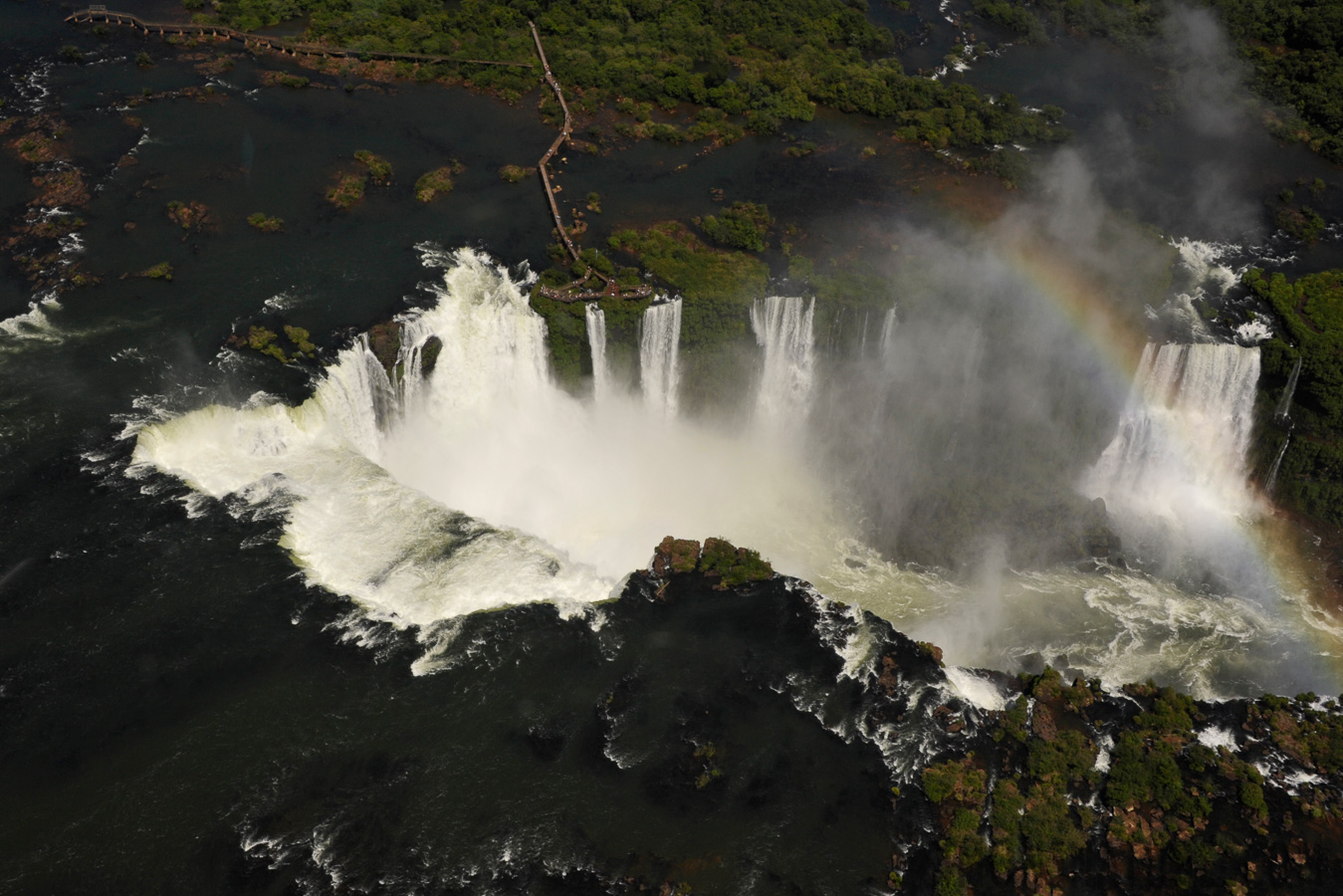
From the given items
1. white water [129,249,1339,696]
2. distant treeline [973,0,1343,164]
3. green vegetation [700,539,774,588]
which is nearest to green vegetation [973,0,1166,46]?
distant treeline [973,0,1343,164]

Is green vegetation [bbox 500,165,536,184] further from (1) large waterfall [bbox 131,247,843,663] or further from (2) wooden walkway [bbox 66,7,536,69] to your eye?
(2) wooden walkway [bbox 66,7,536,69]

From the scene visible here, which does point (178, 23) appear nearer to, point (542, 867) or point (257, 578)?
point (257, 578)

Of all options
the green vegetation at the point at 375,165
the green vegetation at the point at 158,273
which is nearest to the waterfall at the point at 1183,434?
the green vegetation at the point at 375,165

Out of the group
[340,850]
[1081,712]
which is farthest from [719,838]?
[1081,712]

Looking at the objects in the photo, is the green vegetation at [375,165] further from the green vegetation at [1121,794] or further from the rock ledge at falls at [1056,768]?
the green vegetation at [1121,794]

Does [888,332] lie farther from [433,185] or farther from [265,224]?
[265,224]

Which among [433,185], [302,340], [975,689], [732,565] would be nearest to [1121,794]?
[975,689]
